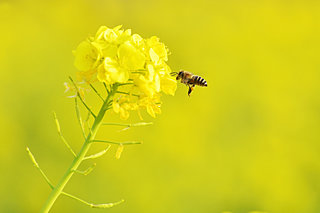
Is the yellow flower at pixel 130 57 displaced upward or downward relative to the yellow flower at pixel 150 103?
upward

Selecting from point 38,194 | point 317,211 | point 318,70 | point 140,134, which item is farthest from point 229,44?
point 38,194

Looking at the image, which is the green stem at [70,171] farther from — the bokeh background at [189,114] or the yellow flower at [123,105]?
the bokeh background at [189,114]

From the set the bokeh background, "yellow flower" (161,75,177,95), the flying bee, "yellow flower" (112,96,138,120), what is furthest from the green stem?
the bokeh background

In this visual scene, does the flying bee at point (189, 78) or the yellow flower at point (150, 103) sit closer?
the yellow flower at point (150, 103)

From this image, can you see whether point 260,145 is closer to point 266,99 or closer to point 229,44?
point 266,99

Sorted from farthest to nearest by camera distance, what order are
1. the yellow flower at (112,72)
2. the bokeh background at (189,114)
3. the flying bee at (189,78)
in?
the bokeh background at (189,114)
the flying bee at (189,78)
the yellow flower at (112,72)

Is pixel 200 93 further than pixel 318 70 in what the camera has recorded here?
No

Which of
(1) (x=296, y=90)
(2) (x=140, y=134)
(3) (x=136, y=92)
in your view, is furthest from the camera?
(1) (x=296, y=90)

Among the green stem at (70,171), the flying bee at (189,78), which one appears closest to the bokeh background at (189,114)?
the flying bee at (189,78)
